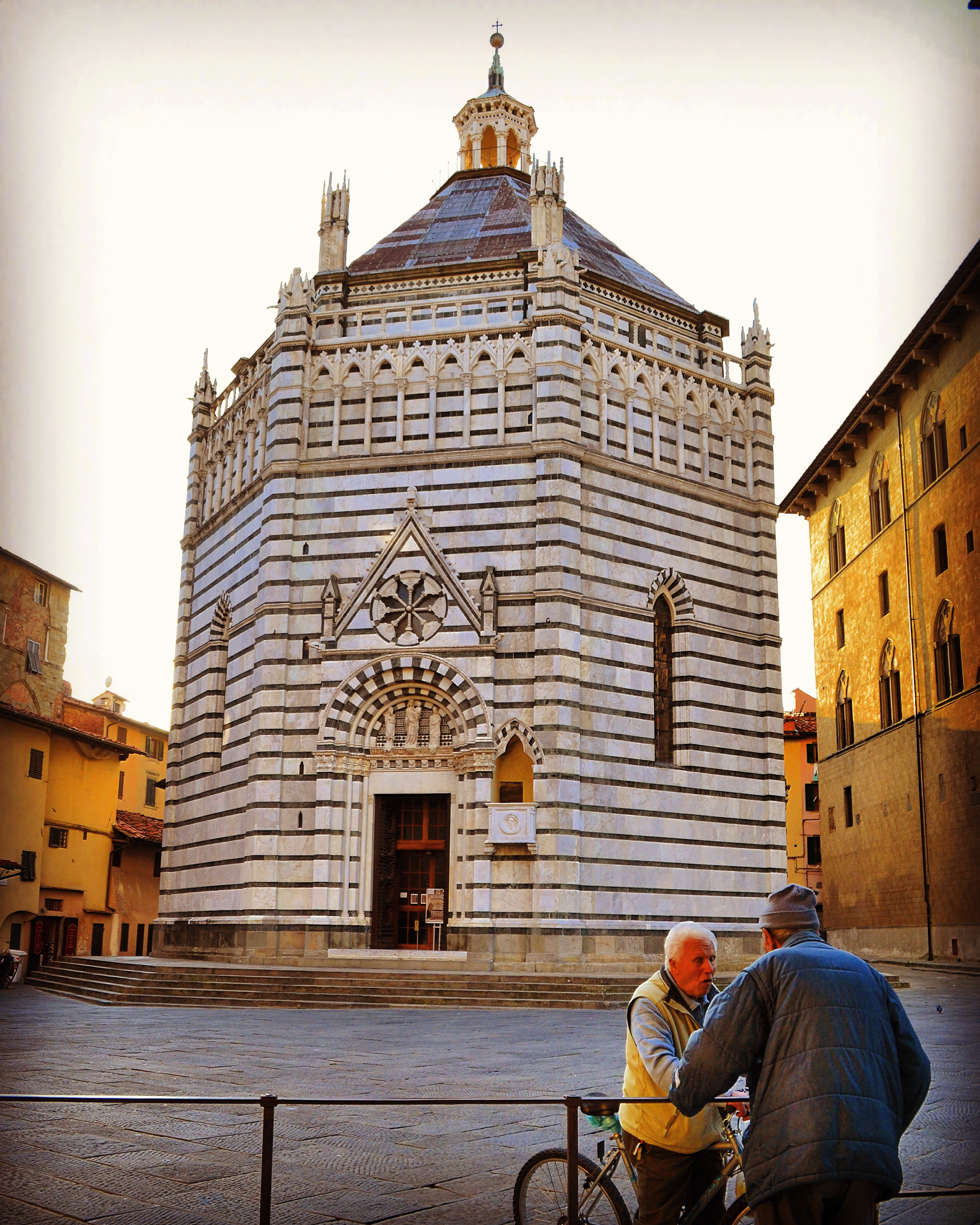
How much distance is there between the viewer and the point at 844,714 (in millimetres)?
38594

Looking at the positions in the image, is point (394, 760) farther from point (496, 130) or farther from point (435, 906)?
point (496, 130)

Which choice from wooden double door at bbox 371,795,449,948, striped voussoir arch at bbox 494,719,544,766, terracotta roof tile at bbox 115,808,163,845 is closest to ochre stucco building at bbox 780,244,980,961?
striped voussoir arch at bbox 494,719,544,766

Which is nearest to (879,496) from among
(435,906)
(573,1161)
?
(435,906)

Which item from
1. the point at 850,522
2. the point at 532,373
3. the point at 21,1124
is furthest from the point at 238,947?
the point at 850,522

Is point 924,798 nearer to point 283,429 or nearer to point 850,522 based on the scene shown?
point 850,522

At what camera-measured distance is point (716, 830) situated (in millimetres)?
25000

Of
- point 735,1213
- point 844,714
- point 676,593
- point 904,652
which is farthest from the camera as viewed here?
point 844,714

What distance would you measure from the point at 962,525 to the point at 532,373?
10290 mm

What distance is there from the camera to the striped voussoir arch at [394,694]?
78.1ft

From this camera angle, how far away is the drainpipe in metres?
31.2

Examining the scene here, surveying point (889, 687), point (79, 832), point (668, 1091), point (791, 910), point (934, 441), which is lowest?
point (668, 1091)

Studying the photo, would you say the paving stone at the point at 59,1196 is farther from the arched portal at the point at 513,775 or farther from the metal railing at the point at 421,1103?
the arched portal at the point at 513,775

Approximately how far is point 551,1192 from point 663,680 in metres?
20.5

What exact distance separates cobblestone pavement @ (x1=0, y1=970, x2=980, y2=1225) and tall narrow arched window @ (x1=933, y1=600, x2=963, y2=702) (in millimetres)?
15364
